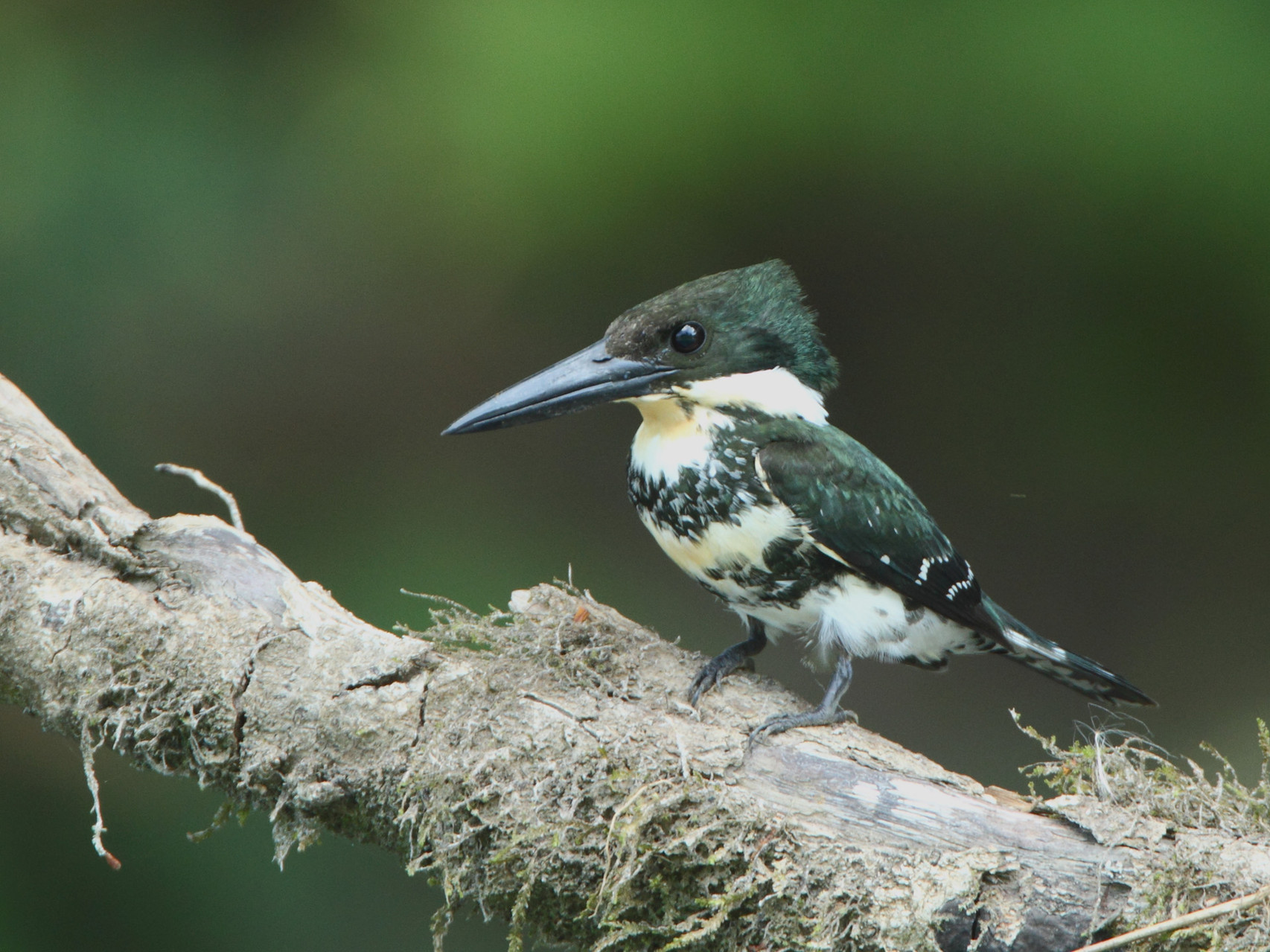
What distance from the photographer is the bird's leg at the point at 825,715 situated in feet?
4.50

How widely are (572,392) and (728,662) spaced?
43 centimetres

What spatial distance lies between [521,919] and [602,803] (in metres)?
0.15

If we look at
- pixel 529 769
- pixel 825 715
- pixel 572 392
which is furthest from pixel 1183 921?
pixel 572 392

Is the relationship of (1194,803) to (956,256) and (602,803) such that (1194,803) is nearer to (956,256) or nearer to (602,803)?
(602,803)

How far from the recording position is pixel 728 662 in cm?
157

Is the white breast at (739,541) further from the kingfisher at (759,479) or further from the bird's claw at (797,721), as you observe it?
the bird's claw at (797,721)

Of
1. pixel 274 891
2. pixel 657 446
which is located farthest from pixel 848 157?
pixel 274 891

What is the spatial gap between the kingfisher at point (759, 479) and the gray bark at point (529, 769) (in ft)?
0.59

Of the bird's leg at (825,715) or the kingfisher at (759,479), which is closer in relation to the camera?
the bird's leg at (825,715)

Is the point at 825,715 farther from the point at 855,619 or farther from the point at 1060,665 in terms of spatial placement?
the point at 1060,665

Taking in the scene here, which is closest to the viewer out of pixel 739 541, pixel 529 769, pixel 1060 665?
pixel 529 769

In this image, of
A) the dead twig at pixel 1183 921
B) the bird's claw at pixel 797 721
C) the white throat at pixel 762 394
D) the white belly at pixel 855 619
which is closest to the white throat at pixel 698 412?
the white throat at pixel 762 394

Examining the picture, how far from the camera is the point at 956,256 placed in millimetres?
2520

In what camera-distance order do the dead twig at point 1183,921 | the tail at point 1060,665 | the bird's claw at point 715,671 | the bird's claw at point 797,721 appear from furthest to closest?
the tail at point 1060,665, the bird's claw at point 715,671, the bird's claw at point 797,721, the dead twig at point 1183,921
